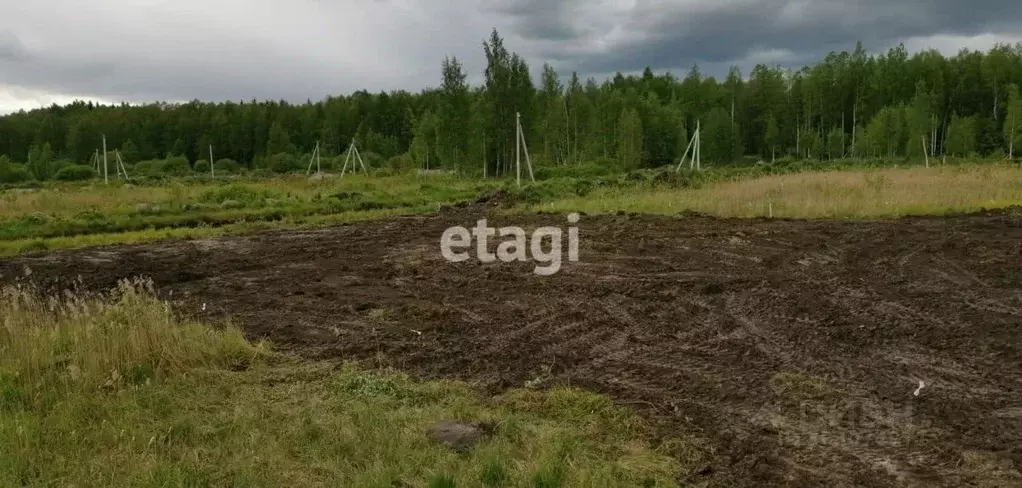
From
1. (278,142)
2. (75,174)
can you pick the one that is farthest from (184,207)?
(278,142)

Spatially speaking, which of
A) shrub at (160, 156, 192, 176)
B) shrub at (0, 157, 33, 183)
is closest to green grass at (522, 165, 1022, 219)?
shrub at (160, 156, 192, 176)

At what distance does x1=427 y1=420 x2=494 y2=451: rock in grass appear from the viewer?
4007 millimetres

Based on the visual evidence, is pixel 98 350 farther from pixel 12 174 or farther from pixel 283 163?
pixel 283 163

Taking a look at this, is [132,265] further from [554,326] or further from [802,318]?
[802,318]

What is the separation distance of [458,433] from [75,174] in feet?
173

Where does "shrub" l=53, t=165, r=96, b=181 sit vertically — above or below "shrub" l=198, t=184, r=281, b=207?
→ above

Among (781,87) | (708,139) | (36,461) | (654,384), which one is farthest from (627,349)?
(781,87)

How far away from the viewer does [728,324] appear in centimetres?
655

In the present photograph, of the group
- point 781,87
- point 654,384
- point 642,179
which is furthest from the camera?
point 781,87

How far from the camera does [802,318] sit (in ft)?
21.6

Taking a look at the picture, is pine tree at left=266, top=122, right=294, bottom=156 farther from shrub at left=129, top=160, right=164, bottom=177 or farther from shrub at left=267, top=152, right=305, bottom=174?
shrub at left=129, top=160, right=164, bottom=177

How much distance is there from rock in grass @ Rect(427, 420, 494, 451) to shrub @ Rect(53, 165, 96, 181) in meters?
50.2

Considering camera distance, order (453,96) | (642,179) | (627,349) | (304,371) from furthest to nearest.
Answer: (453,96)
(642,179)
(627,349)
(304,371)

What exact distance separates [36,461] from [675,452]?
3721mm
